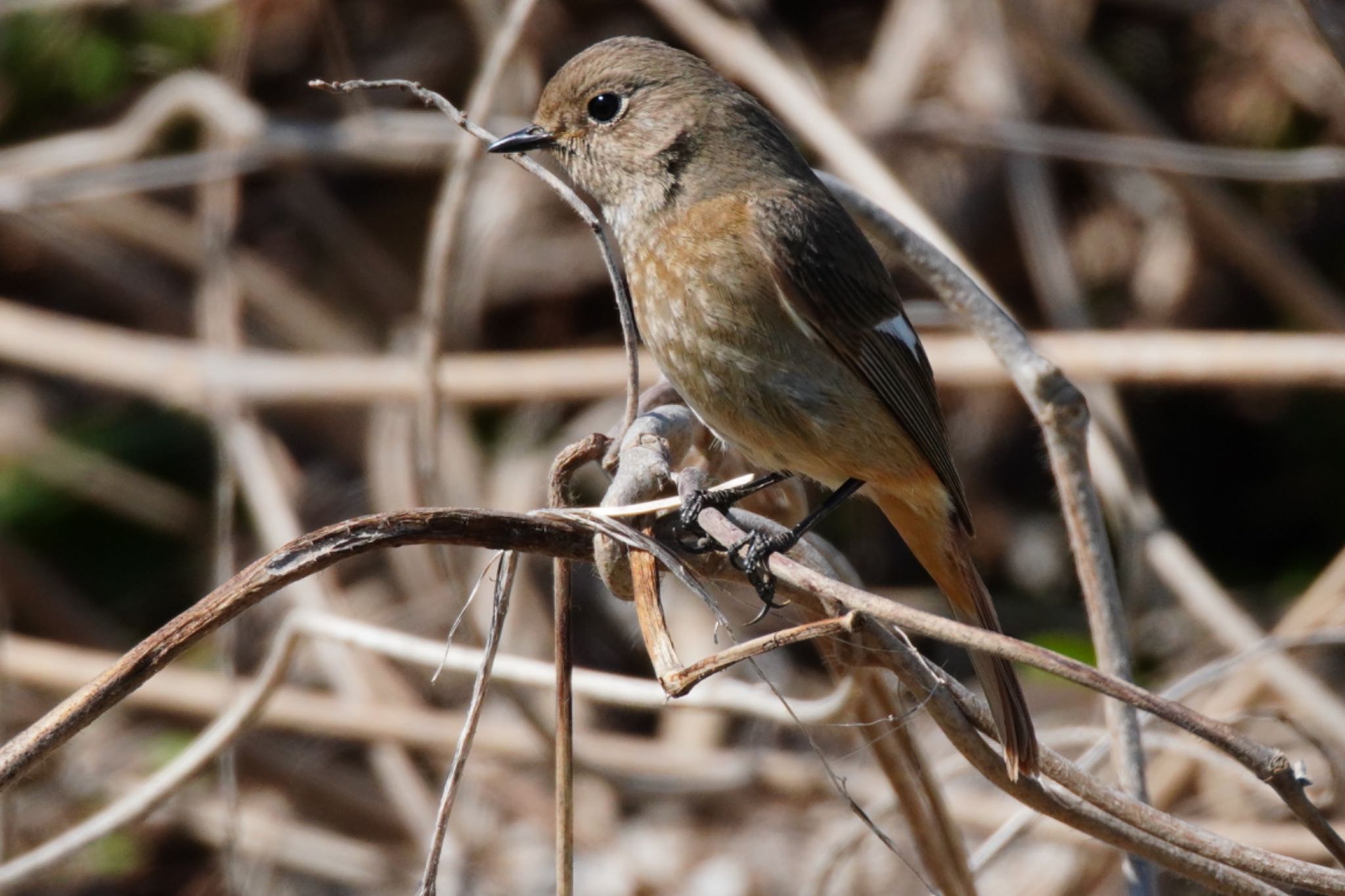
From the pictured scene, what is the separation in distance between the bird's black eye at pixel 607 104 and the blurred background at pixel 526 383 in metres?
1.00

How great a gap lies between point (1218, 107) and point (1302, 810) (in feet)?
12.8

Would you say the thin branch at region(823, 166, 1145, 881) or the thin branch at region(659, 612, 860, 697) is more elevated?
the thin branch at region(823, 166, 1145, 881)

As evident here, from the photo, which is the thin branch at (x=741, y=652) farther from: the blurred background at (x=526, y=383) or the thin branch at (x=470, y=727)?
the blurred background at (x=526, y=383)

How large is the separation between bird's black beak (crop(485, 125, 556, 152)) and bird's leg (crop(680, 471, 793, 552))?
2.34 feet

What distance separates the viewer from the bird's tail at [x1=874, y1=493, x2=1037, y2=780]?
5.94ft

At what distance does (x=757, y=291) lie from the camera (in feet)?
7.41

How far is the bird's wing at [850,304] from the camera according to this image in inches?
90.6

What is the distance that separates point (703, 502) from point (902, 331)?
38.9 inches

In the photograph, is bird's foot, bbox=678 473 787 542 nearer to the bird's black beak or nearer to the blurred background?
the bird's black beak

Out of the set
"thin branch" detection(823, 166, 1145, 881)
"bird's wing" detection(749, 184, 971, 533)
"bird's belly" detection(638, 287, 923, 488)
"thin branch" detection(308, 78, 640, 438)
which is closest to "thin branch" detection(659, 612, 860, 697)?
"thin branch" detection(308, 78, 640, 438)

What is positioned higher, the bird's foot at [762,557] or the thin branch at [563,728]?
the bird's foot at [762,557]

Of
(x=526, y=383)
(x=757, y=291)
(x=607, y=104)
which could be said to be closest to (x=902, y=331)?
(x=757, y=291)

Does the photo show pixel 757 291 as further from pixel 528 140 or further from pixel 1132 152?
pixel 1132 152

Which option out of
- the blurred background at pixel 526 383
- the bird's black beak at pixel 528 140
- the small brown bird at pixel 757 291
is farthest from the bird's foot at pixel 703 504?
the blurred background at pixel 526 383
